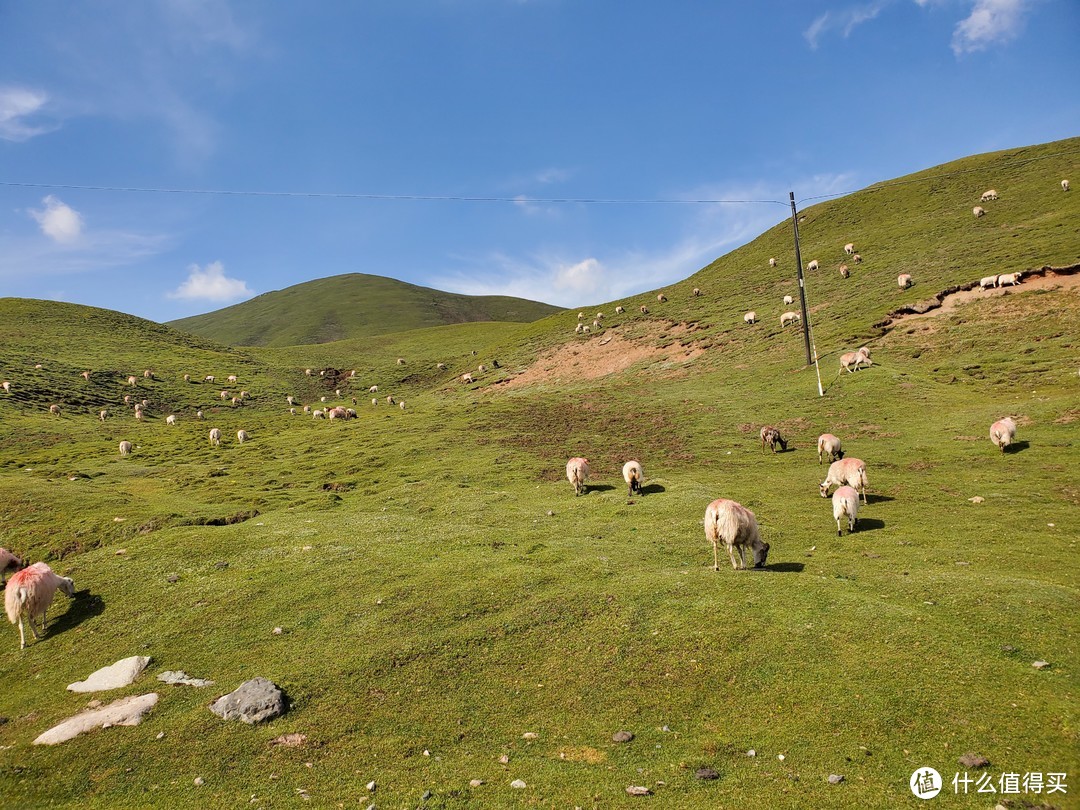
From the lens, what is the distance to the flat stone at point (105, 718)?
10320 millimetres

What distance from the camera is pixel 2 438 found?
47.0 m

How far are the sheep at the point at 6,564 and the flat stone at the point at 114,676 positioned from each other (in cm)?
831

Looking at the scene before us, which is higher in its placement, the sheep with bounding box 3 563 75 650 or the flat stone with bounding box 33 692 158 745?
the sheep with bounding box 3 563 75 650

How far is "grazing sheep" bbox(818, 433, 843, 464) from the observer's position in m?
28.4

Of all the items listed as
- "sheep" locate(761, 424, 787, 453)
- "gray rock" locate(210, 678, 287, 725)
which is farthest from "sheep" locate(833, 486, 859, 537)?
"gray rock" locate(210, 678, 287, 725)

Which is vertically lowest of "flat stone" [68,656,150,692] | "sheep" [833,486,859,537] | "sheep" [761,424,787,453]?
"flat stone" [68,656,150,692]

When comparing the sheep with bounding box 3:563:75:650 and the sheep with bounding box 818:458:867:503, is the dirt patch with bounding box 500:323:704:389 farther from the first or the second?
the sheep with bounding box 3:563:75:650

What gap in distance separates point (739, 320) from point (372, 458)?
151 feet

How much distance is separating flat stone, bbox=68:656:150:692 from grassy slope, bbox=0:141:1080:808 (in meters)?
0.43

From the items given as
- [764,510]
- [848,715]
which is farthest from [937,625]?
[764,510]

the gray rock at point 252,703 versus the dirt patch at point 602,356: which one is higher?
the dirt patch at point 602,356

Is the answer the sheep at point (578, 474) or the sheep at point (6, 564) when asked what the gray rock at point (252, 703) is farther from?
the sheep at point (578, 474)

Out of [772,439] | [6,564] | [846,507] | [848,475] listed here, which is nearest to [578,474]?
[848,475]

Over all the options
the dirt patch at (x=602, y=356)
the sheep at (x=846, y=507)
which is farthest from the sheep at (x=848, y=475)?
the dirt patch at (x=602, y=356)
